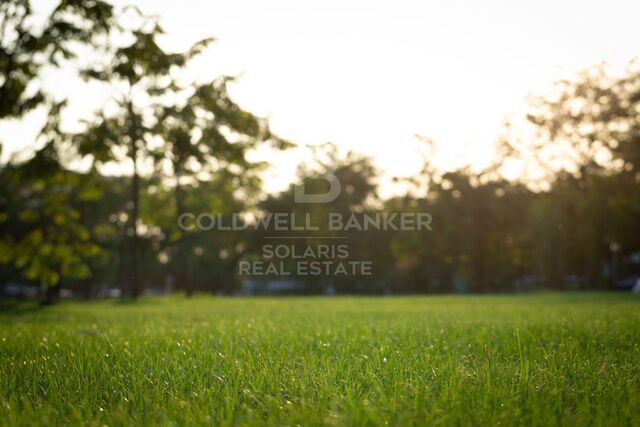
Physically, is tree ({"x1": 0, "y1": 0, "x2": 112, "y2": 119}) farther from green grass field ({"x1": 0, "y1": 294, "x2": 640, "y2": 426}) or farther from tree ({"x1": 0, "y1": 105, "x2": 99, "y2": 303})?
green grass field ({"x1": 0, "y1": 294, "x2": 640, "y2": 426})

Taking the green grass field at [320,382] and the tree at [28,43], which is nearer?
the green grass field at [320,382]

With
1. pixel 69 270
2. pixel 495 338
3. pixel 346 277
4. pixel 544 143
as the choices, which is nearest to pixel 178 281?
pixel 346 277

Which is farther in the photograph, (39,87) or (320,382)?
(39,87)

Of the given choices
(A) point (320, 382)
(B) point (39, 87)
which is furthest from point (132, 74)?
(A) point (320, 382)

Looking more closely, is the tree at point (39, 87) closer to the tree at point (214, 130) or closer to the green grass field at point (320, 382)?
the tree at point (214, 130)

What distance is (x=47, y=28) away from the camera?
13.1 m

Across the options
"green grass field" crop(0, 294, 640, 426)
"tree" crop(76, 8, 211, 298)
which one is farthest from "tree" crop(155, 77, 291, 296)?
"green grass field" crop(0, 294, 640, 426)

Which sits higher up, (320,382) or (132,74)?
(132,74)

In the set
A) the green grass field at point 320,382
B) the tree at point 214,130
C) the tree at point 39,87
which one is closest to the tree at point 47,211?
the tree at point 39,87

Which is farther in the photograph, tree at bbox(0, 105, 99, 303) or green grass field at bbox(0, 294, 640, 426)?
tree at bbox(0, 105, 99, 303)

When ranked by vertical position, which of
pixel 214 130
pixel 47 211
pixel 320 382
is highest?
pixel 214 130

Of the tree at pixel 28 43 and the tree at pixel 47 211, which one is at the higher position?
the tree at pixel 28 43

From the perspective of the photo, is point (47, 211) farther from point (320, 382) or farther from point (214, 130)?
point (320, 382)

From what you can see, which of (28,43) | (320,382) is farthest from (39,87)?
(320,382)
